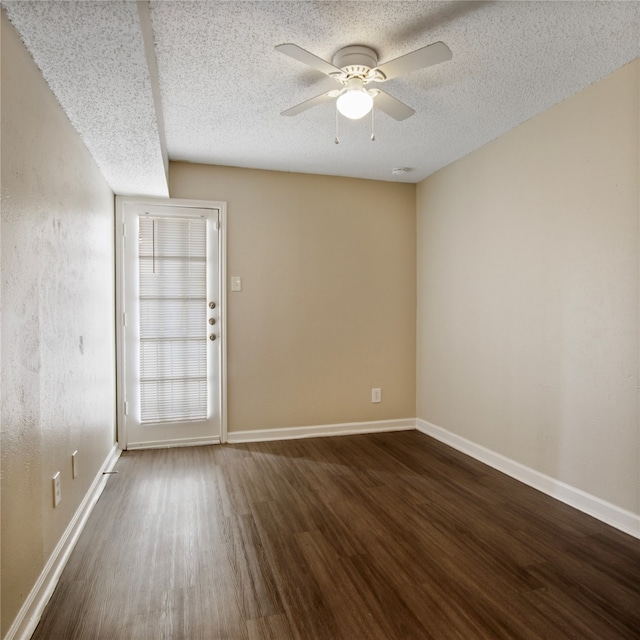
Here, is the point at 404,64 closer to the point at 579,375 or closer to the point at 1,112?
the point at 1,112

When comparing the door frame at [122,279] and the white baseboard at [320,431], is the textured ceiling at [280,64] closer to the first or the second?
the door frame at [122,279]

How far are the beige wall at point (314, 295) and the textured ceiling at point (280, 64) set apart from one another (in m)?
0.73

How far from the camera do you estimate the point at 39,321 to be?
172 centimetres

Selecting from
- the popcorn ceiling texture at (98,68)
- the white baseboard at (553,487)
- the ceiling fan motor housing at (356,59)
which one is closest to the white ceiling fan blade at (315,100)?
the ceiling fan motor housing at (356,59)

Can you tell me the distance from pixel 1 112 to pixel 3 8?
326 millimetres

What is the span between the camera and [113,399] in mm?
3373

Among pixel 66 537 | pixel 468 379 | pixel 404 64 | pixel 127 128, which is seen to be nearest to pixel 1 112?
pixel 127 128

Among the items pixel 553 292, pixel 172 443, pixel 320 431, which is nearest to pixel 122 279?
pixel 172 443

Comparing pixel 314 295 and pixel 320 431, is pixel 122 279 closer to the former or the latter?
pixel 314 295

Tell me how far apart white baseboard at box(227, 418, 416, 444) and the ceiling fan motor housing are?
9.38 feet

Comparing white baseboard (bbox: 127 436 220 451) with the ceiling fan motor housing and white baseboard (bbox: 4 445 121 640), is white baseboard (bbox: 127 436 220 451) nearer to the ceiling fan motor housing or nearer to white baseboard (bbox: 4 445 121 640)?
white baseboard (bbox: 4 445 121 640)

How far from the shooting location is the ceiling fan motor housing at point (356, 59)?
1.98 m

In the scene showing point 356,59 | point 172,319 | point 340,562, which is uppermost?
point 356,59

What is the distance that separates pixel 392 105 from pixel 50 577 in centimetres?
269
